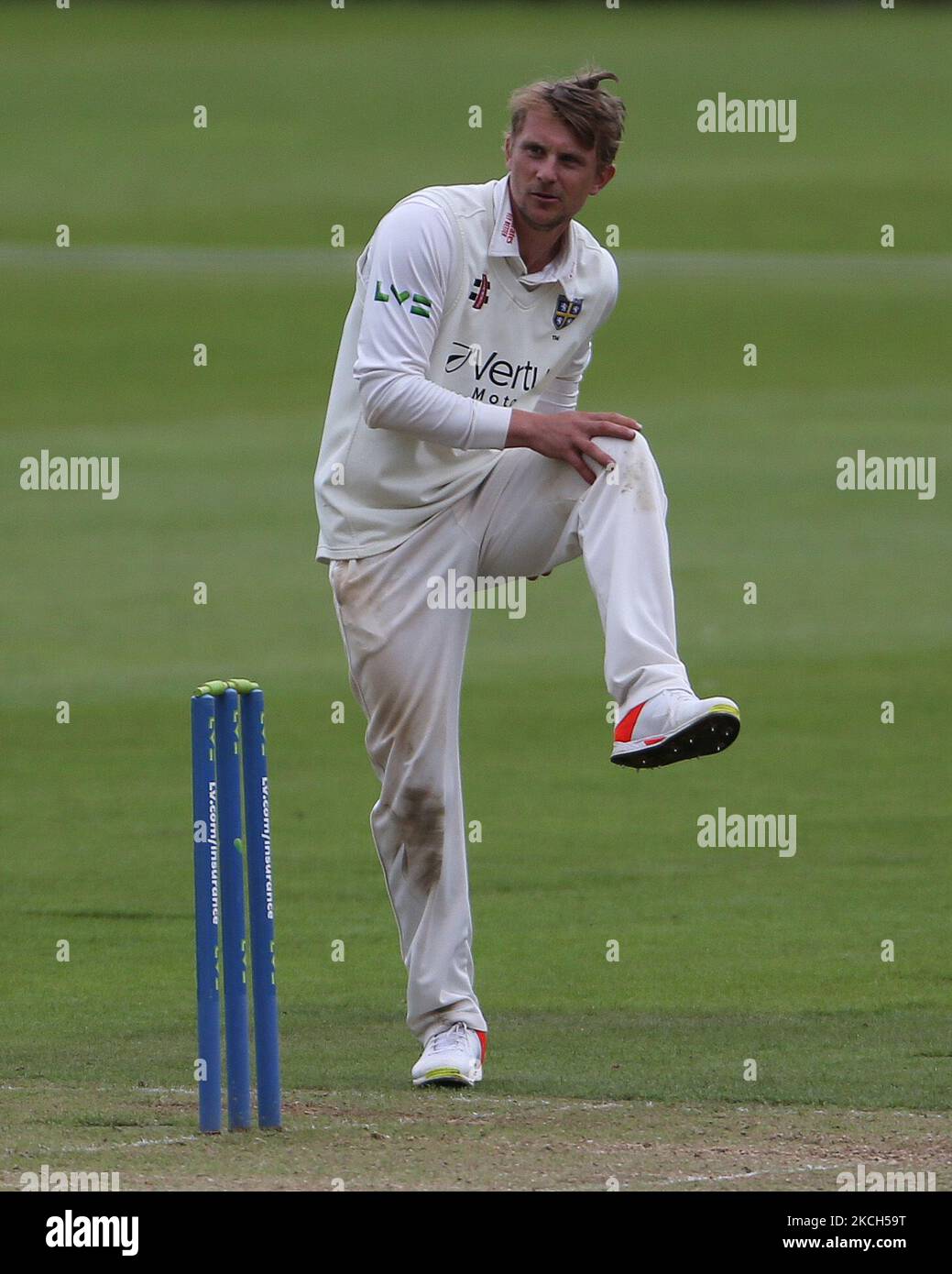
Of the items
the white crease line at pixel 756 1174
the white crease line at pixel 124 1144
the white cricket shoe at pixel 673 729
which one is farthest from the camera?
the white cricket shoe at pixel 673 729

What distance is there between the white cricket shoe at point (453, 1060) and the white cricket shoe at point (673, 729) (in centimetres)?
110

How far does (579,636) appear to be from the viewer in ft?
53.2

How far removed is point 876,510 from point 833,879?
11387mm

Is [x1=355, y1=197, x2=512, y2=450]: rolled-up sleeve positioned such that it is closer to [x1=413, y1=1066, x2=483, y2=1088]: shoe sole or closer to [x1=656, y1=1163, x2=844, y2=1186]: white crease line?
[x1=413, y1=1066, x2=483, y2=1088]: shoe sole

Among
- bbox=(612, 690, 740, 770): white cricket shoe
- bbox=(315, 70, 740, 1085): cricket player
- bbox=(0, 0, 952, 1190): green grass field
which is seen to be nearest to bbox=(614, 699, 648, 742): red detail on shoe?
bbox=(612, 690, 740, 770): white cricket shoe

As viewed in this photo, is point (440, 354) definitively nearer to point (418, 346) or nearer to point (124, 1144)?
point (418, 346)

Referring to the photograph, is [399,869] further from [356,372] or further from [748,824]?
[748,824]

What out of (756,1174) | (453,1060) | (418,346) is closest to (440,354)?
(418,346)

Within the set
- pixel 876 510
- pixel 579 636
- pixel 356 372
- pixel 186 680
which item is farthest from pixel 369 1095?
pixel 876 510

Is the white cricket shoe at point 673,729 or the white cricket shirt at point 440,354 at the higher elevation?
the white cricket shirt at point 440,354

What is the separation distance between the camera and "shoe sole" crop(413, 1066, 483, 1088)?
6.86 metres

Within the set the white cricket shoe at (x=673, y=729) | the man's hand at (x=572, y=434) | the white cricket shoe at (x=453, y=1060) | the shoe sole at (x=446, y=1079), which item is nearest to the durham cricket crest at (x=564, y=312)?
the man's hand at (x=572, y=434)

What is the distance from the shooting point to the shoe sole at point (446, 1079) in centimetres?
686

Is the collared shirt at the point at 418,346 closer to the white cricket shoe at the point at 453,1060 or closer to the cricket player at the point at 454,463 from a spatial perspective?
the cricket player at the point at 454,463
